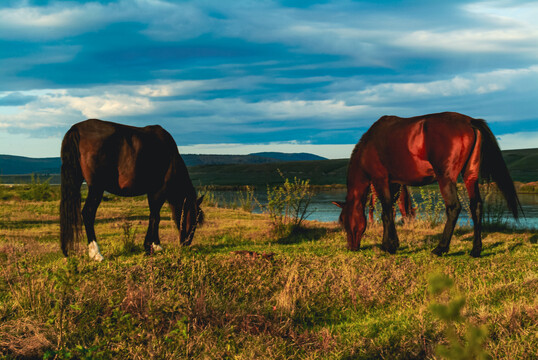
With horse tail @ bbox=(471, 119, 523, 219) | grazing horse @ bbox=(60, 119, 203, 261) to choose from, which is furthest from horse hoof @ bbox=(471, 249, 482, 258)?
grazing horse @ bbox=(60, 119, 203, 261)

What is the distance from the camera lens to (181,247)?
7762mm

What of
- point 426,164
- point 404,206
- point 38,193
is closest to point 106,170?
point 426,164

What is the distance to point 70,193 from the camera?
7.80 meters

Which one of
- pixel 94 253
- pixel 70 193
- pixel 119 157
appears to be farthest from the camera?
pixel 119 157

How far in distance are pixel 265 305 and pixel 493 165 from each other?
17.0 feet

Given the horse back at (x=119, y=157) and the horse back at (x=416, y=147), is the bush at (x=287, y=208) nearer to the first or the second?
the horse back at (x=416, y=147)

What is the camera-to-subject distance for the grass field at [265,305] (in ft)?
13.4

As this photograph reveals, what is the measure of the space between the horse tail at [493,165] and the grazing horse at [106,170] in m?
5.47

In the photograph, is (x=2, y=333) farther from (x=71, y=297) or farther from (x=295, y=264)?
(x=295, y=264)

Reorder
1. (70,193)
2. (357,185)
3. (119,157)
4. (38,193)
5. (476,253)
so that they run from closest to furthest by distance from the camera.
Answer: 1. (70,193)
2. (119,157)
3. (476,253)
4. (357,185)
5. (38,193)

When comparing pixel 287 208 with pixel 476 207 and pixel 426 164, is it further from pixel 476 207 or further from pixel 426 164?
pixel 476 207

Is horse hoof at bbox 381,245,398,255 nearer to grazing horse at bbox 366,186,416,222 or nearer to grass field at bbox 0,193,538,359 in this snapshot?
grass field at bbox 0,193,538,359

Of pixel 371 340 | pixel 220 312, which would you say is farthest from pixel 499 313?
pixel 220 312

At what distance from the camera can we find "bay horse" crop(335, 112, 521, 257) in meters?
7.69
